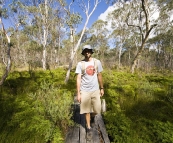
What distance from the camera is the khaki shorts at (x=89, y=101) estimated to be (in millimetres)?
2979

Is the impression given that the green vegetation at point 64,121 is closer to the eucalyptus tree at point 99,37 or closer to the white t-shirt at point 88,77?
the white t-shirt at point 88,77

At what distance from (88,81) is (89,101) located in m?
0.47

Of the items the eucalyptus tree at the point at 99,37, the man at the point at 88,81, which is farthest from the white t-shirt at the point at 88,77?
the eucalyptus tree at the point at 99,37

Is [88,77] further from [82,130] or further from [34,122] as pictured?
[34,122]

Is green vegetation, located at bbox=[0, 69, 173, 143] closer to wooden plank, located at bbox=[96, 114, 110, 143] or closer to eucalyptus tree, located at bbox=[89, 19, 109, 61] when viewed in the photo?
wooden plank, located at bbox=[96, 114, 110, 143]

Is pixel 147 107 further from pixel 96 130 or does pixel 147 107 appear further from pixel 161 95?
pixel 96 130

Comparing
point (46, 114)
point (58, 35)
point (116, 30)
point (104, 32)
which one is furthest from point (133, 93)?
point (104, 32)

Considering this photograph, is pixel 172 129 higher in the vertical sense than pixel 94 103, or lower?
lower

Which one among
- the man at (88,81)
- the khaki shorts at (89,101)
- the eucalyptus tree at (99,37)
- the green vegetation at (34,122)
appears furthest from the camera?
the eucalyptus tree at (99,37)

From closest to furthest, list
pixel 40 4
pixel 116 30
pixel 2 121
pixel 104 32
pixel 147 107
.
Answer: pixel 2 121 → pixel 147 107 → pixel 40 4 → pixel 116 30 → pixel 104 32

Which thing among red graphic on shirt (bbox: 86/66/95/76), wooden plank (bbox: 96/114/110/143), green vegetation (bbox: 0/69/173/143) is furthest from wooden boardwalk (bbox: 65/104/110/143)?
red graphic on shirt (bbox: 86/66/95/76)

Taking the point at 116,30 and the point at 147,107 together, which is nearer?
the point at 147,107

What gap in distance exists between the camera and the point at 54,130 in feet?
9.39

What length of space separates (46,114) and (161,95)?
175 inches
